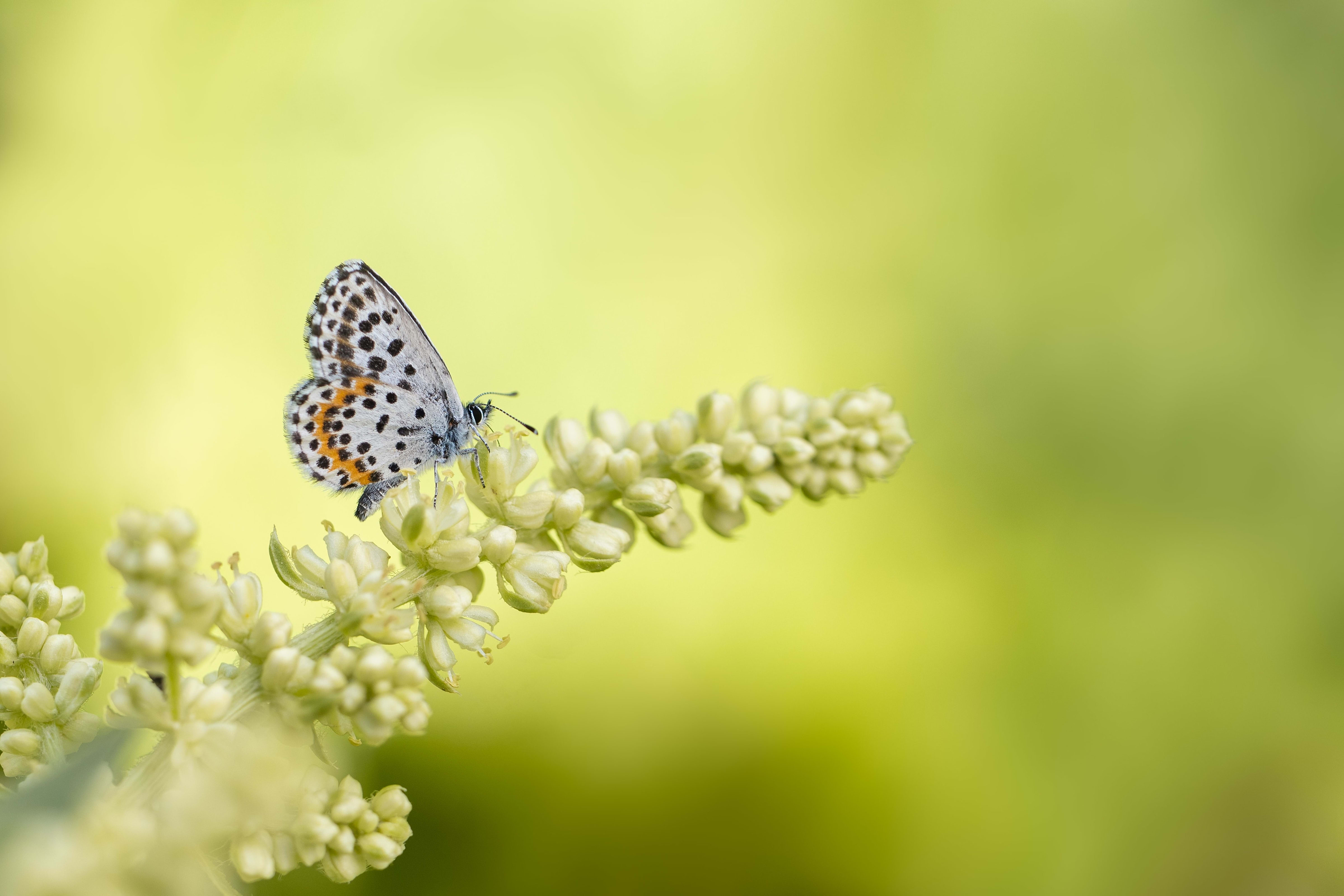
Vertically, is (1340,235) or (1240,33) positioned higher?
(1240,33)

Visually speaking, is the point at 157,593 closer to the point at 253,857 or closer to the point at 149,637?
the point at 149,637

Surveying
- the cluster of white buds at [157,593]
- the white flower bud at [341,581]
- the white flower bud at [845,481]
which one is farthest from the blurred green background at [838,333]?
the cluster of white buds at [157,593]

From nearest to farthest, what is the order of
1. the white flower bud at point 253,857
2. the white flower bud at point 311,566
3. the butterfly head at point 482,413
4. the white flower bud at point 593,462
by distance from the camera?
the white flower bud at point 253,857
the white flower bud at point 311,566
the white flower bud at point 593,462
the butterfly head at point 482,413

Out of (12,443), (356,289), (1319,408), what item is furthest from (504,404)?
(1319,408)

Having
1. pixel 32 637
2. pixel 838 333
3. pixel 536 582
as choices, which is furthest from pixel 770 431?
pixel 838 333

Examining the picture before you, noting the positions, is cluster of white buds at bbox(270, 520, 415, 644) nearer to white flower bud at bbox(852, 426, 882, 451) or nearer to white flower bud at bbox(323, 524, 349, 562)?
white flower bud at bbox(323, 524, 349, 562)

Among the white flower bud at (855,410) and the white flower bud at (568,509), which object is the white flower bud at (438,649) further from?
the white flower bud at (855,410)

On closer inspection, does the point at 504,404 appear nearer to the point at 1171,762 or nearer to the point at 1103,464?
the point at 1103,464
